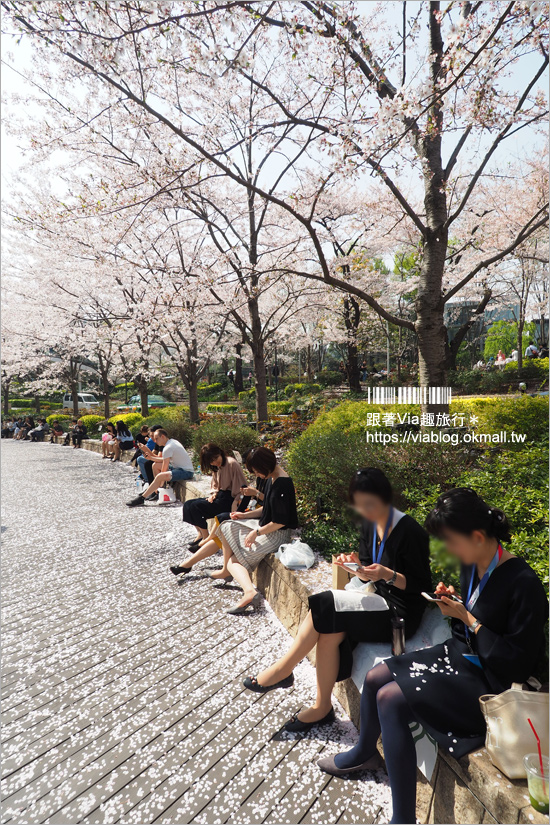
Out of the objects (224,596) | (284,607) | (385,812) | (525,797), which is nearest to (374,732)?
(385,812)

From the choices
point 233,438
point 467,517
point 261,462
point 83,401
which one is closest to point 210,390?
point 83,401

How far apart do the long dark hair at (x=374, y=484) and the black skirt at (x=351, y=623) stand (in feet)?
1.79

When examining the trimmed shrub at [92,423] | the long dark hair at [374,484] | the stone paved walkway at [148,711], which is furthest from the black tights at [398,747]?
the trimmed shrub at [92,423]

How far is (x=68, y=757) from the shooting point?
216 centimetres

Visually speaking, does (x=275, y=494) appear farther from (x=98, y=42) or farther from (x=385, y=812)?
(x=98, y=42)

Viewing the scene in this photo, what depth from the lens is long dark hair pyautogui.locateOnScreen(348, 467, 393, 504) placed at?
227cm

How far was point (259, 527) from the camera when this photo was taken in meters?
3.67

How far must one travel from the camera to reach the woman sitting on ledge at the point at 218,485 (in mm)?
4559

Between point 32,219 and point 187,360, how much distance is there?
581 cm

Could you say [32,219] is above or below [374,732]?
above

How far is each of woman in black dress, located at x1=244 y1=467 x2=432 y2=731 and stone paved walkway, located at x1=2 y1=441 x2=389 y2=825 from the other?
324mm

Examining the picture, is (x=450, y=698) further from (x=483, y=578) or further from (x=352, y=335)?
(x=352, y=335)

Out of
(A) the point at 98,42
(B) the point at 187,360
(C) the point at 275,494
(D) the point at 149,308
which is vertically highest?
(A) the point at 98,42

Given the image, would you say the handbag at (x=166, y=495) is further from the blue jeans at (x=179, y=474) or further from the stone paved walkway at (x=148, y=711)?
the stone paved walkway at (x=148, y=711)
